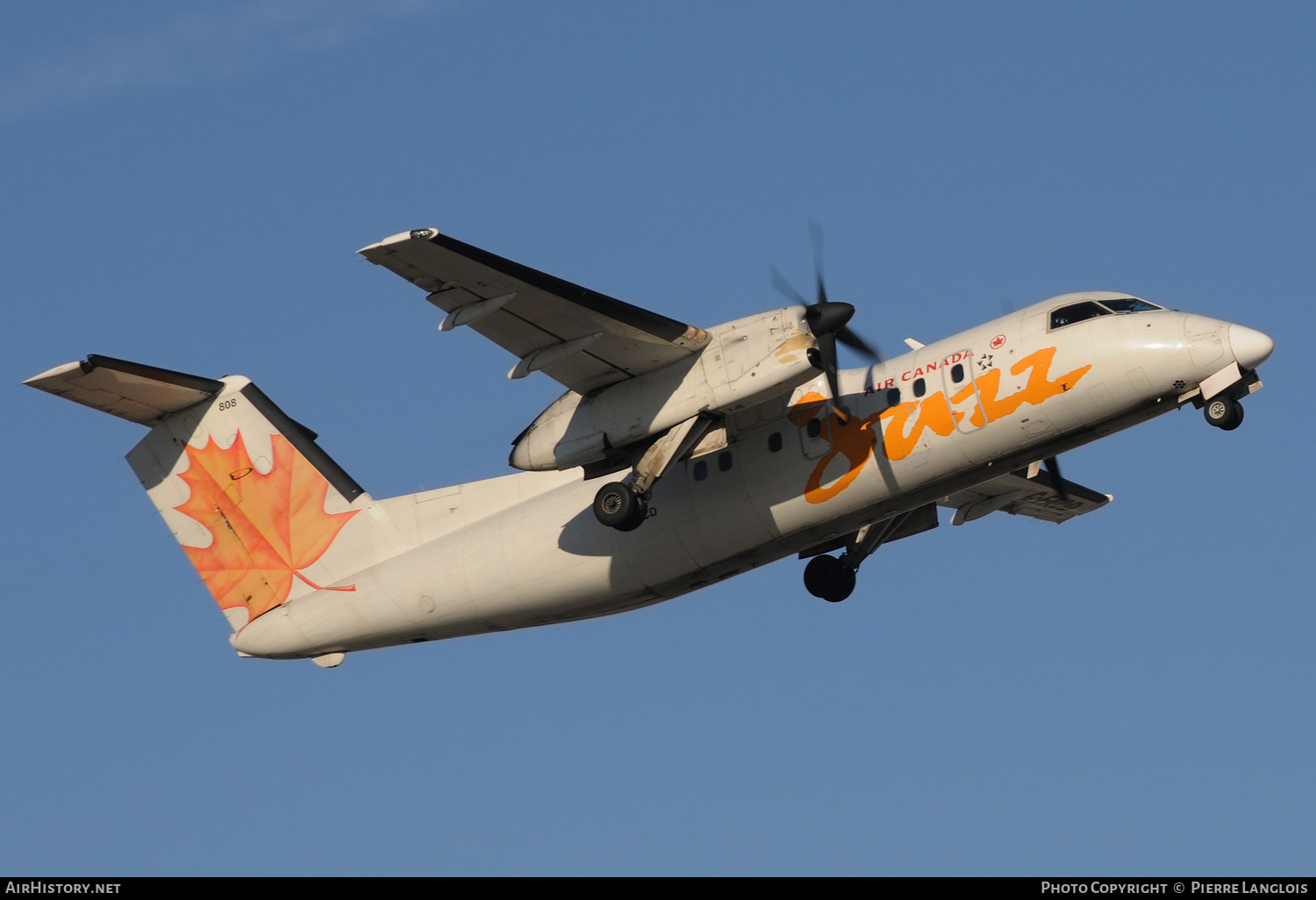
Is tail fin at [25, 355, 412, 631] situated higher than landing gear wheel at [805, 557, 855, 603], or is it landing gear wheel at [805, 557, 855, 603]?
tail fin at [25, 355, 412, 631]

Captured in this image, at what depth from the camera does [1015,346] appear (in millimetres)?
15836

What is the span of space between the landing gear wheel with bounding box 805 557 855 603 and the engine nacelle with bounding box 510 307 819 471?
13.9 feet

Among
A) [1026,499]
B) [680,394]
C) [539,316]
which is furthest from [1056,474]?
[539,316]

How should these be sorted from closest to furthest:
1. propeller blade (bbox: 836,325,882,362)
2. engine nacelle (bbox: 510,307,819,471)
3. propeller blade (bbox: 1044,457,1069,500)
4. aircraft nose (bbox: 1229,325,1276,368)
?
aircraft nose (bbox: 1229,325,1276,368) → engine nacelle (bbox: 510,307,819,471) → propeller blade (bbox: 836,325,882,362) → propeller blade (bbox: 1044,457,1069,500)

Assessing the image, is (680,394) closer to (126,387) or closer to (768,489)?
(768,489)

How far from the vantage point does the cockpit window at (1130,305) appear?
15.7 meters

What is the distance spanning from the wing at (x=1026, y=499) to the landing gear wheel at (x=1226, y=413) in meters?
3.26

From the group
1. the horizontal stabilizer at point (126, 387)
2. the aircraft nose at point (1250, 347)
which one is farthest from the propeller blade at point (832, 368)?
the horizontal stabilizer at point (126, 387)

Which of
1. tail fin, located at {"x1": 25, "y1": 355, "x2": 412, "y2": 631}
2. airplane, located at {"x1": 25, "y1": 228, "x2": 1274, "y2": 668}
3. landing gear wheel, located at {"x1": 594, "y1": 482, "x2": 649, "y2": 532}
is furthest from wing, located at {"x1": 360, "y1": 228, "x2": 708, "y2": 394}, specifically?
tail fin, located at {"x1": 25, "y1": 355, "x2": 412, "y2": 631}

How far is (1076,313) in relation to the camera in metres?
15.8

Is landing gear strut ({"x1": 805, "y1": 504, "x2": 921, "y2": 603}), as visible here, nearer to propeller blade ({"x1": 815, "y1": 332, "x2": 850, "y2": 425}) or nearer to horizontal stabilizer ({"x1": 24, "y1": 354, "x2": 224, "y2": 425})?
propeller blade ({"x1": 815, "y1": 332, "x2": 850, "y2": 425})

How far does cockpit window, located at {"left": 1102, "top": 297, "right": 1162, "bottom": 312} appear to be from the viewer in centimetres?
1572
